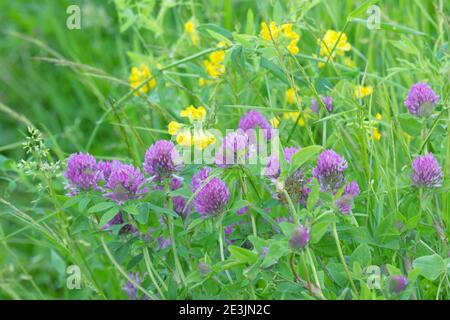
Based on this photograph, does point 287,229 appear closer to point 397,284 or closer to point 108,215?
point 397,284

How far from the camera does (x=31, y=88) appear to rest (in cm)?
307

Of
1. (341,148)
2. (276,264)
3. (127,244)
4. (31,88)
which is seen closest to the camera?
(276,264)

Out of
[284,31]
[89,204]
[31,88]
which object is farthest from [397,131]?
[31,88]

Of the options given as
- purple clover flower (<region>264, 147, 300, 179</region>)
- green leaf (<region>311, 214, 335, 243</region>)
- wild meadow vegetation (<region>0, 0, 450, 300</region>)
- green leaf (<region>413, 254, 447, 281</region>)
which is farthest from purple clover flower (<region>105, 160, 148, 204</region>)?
green leaf (<region>413, 254, 447, 281</region>)

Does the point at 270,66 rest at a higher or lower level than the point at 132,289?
higher

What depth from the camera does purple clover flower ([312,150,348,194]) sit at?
1.31 metres

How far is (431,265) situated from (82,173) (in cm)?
55

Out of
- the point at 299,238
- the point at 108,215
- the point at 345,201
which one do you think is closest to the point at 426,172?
the point at 345,201

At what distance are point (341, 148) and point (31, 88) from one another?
63.4 inches

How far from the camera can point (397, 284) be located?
1.20m

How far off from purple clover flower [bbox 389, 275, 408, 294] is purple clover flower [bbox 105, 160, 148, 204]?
0.41 meters

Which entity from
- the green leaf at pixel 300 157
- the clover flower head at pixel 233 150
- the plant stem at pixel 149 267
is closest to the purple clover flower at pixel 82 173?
the plant stem at pixel 149 267

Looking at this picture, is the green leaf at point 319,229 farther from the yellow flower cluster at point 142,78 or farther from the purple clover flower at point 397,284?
the yellow flower cluster at point 142,78
